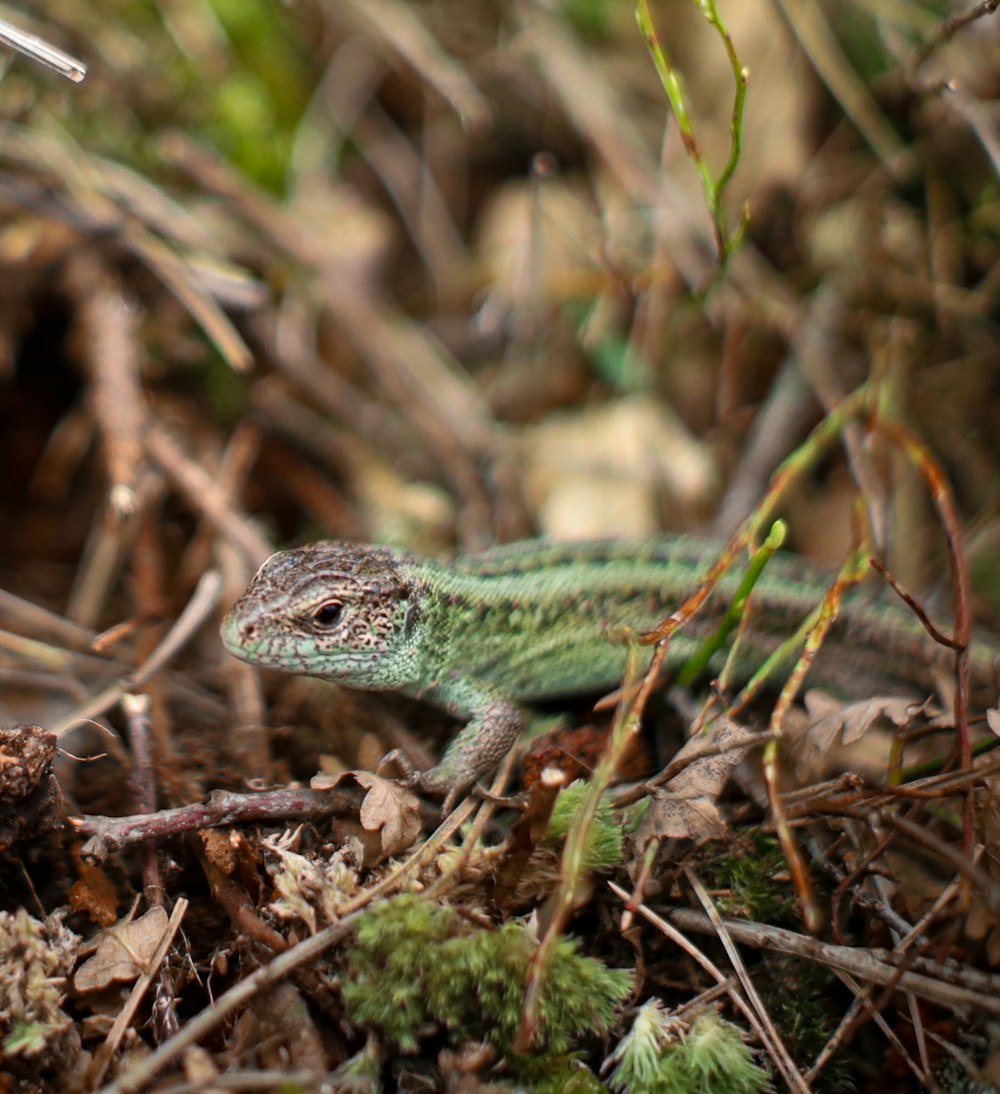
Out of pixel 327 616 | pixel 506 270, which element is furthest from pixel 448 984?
pixel 506 270

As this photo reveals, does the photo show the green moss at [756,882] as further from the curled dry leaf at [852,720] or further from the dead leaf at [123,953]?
the dead leaf at [123,953]

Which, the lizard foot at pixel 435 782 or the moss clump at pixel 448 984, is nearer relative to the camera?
the moss clump at pixel 448 984

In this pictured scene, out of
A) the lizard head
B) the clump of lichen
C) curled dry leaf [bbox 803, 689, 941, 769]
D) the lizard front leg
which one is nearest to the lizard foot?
the lizard front leg

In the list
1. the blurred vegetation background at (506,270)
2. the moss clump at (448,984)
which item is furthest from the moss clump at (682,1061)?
the blurred vegetation background at (506,270)

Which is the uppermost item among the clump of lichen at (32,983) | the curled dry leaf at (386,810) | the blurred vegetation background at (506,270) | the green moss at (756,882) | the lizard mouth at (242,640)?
the blurred vegetation background at (506,270)

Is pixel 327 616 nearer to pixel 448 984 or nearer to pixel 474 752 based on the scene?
pixel 474 752

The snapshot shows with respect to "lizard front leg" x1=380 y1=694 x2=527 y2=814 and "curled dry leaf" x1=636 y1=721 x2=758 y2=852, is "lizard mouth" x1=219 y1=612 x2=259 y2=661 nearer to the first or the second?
"lizard front leg" x1=380 y1=694 x2=527 y2=814

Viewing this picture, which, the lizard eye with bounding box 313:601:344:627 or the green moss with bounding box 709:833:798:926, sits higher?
the lizard eye with bounding box 313:601:344:627
